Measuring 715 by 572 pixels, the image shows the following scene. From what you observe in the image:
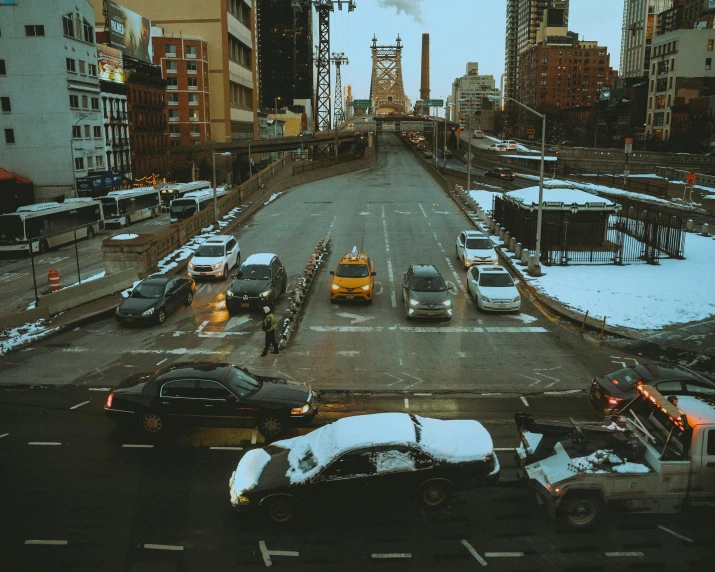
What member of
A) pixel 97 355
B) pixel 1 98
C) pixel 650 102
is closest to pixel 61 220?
pixel 1 98

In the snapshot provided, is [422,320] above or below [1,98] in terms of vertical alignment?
below

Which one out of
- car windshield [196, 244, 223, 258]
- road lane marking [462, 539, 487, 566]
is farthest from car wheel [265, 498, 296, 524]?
car windshield [196, 244, 223, 258]

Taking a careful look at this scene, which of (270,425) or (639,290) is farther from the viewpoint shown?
(639,290)

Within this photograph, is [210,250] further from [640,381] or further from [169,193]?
[169,193]

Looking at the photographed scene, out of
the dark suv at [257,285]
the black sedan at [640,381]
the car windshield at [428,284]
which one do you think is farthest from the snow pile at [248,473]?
the car windshield at [428,284]

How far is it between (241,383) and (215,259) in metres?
16.1

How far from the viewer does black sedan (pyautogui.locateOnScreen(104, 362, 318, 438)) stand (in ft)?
41.3

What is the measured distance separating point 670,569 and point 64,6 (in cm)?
6823

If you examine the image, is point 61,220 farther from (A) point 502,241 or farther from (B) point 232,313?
(A) point 502,241

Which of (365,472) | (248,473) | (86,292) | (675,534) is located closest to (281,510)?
(248,473)

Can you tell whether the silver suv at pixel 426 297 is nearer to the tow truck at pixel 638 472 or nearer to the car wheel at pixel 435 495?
the tow truck at pixel 638 472

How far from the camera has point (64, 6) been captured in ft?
198

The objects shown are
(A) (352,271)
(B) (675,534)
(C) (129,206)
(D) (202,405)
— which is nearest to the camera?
(B) (675,534)

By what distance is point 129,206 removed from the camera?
5603cm
